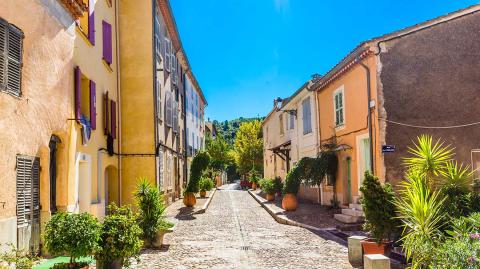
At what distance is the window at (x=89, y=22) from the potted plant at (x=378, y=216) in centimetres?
828

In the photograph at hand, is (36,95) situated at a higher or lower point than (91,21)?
lower

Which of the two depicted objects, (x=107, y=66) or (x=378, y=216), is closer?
(x=378, y=216)

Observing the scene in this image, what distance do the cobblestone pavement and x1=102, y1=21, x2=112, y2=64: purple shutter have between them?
237 inches

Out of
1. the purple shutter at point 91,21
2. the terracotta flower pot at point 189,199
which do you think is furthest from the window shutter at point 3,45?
the terracotta flower pot at point 189,199

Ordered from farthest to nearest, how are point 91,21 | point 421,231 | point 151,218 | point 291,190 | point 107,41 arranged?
1. point 291,190
2. point 107,41
3. point 91,21
4. point 151,218
5. point 421,231


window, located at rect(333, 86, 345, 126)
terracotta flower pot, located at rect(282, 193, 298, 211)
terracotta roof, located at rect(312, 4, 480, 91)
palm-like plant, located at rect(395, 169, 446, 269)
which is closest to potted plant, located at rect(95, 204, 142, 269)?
palm-like plant, located at rect(395, 169, 446, 269)

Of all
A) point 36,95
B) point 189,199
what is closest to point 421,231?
point 36,95

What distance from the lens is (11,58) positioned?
26.0ft

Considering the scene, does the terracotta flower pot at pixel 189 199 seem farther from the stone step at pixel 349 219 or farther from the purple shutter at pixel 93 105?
the purple shutter at pixel 93 105

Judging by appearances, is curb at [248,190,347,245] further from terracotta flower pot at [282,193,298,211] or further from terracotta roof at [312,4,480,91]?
terracotta roof at [312,4,480,91]

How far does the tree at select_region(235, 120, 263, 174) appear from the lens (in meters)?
48.5

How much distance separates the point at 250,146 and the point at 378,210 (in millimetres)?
39657

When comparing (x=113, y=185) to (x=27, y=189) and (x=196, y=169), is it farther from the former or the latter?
(x=27, y=189)

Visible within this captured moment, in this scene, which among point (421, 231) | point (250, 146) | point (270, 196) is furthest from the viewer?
point (250, 146)
